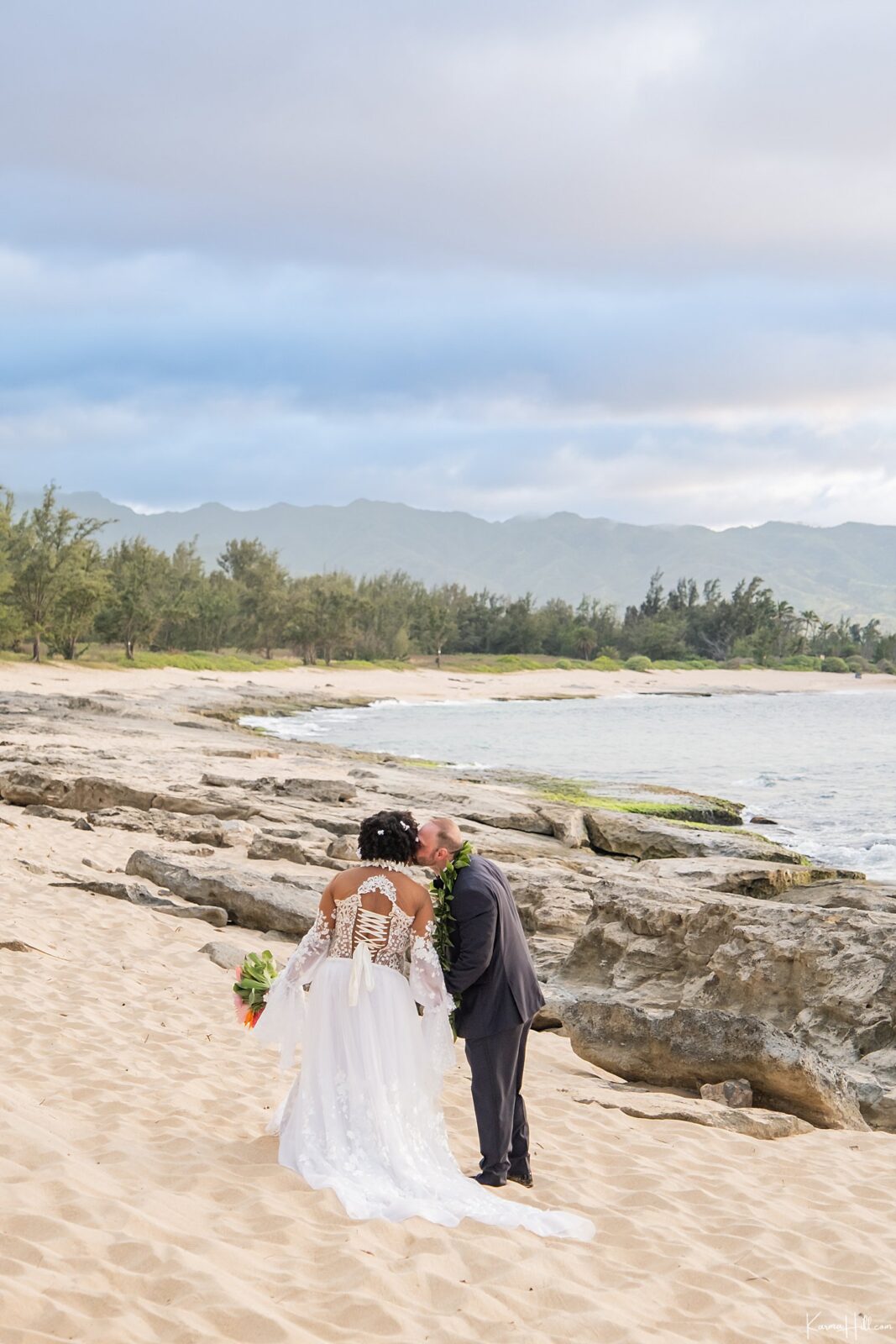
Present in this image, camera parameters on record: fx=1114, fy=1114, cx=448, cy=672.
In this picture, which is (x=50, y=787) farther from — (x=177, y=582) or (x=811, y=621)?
(x=811, y=621)

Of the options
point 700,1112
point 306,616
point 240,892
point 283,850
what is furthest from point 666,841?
point 306,616

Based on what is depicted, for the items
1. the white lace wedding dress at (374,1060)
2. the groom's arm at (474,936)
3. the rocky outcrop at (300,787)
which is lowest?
the rocky outcrop at (300,787)

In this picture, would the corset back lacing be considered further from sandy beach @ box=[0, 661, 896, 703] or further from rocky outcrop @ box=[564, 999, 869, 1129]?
sandy beach @ box=[0, 661, 896, 703]

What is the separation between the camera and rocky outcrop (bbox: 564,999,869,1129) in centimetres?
739

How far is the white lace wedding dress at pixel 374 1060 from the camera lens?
5.43 meters

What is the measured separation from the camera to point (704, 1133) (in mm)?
7066

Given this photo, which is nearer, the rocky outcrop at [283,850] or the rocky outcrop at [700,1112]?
the rocky outcrop at [700,1112]

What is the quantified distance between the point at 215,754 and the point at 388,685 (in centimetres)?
4489

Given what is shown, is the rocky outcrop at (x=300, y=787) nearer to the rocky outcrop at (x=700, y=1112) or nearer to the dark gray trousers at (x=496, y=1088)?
the rocky outcrop at (x=700, y=1112)

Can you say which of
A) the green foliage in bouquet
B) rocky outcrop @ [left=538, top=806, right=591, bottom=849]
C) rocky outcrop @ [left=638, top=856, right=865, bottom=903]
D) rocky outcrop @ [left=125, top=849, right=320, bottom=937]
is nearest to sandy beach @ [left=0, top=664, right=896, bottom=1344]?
the green foliage in bouquet

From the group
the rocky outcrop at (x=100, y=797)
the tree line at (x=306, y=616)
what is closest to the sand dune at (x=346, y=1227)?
the rocky outcrop at (x=100, y=797)

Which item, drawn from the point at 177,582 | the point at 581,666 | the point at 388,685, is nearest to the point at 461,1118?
the point at 388,685

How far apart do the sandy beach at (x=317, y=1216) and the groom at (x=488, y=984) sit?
416 millimetres

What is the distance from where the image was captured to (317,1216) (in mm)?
5059
